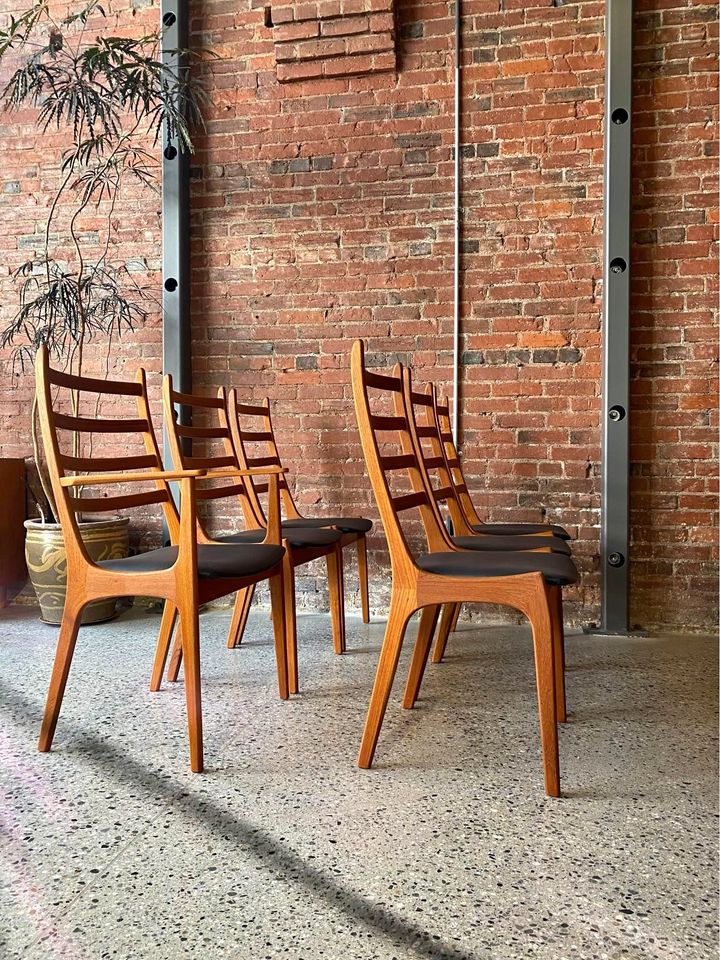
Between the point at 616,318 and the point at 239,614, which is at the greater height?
the point at 616,318

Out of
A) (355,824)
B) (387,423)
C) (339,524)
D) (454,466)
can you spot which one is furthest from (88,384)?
(454,466)

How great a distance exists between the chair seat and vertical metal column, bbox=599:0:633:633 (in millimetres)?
1340

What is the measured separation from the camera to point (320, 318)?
392 cm

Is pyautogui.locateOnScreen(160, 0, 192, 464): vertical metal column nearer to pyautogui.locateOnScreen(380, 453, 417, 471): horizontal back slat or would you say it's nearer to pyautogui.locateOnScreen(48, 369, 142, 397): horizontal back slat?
pyautogui.locateOnScreen(48, 369, 142, 397): horizontal back slat

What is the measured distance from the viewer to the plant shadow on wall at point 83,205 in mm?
3703

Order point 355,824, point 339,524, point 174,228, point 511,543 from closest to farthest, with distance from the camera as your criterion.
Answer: point 355,824
point 511,543
point 339,524
point 174,228

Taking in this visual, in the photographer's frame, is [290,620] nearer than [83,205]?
Yes

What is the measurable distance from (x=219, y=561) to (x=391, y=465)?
1.85 feet

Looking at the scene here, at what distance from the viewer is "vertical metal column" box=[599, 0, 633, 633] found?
344 cm

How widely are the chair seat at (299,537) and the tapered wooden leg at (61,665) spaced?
0.67 m

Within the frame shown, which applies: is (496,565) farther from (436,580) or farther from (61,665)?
(61,665)

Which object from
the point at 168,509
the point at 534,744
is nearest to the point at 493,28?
the point at 168,509

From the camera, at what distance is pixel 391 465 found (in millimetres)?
2094

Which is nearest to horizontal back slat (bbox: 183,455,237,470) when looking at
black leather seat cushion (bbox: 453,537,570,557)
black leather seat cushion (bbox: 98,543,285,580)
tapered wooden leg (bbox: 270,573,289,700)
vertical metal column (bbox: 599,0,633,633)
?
black leather seat cushion (bbox: 98,543,285,580)
